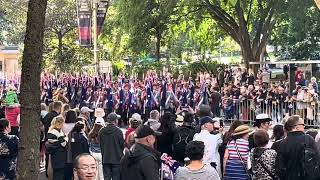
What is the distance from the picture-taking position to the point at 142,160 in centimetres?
702

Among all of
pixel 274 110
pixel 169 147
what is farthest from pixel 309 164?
pixel 274 110

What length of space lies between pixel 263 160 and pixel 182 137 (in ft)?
6.76

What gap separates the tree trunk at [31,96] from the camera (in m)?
6.43

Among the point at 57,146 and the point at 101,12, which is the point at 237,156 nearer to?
the point at 57,146

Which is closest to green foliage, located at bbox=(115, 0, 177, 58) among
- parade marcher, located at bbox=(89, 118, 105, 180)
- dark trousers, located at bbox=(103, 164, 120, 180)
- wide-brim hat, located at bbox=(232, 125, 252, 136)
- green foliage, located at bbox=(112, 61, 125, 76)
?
green foliage, located at bbox=(112, 61, 125, 76)

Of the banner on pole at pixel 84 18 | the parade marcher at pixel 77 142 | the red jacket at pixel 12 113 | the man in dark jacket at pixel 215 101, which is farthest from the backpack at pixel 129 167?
the banner on pole at pixel 84 18

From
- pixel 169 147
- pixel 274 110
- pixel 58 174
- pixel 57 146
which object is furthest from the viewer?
pixel 274 110

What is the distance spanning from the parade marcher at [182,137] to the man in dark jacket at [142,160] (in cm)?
228

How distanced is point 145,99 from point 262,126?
1313 centimetres

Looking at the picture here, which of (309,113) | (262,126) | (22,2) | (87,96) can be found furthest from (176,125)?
(22,2)

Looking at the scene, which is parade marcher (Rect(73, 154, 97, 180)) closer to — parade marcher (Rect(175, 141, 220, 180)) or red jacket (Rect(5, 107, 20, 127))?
parade marcher (Rect(175, 141, 220, 180))

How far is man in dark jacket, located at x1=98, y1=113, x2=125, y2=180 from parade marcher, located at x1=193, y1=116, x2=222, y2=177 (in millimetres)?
1682

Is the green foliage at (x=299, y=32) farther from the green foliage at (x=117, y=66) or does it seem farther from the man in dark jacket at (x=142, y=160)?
the man in dark jacket at (x=142, y=160)

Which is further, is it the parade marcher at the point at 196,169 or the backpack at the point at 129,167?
the backpack at the point at 129,167
